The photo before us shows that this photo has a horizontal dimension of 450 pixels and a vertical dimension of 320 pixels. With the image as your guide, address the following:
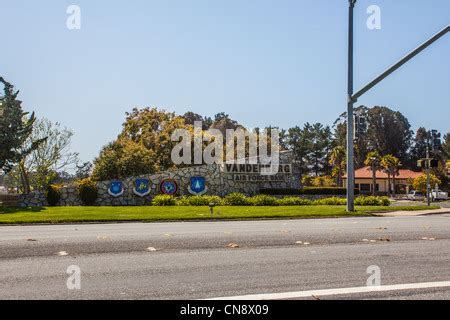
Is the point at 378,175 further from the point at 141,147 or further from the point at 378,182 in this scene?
the point at 141,147

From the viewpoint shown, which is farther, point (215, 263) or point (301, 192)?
point (301, 192)

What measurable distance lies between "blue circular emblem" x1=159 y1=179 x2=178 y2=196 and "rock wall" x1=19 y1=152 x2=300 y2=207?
0.87ft

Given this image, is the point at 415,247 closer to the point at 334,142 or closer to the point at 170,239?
the point at 170,239

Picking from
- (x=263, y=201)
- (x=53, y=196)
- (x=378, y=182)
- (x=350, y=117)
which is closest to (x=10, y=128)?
(x=53, y=196)

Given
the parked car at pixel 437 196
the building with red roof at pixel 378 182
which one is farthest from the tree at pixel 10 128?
the building with red roof at pixel 378 182

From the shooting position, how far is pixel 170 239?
34.0 ft

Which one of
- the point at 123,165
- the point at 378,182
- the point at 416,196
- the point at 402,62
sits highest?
the point at 402,62

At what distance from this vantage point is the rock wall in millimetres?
34281

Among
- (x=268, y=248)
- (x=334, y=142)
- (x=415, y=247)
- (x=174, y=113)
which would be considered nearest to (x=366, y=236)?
(x=415, y=247)

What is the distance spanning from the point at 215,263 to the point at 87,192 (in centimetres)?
2768

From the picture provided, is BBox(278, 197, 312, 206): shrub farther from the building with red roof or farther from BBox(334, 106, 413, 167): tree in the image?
BBox(334, 106, 413, 167): tree

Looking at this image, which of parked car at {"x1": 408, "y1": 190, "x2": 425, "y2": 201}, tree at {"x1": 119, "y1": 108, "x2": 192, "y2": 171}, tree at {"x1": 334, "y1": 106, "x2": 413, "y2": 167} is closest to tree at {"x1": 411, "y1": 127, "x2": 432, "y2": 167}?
tree at {"x1": 334, "y1": 106, "x2": 413, "y2": 167}

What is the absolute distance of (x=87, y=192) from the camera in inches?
1348
